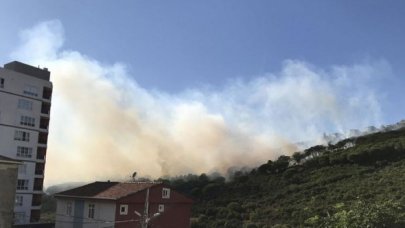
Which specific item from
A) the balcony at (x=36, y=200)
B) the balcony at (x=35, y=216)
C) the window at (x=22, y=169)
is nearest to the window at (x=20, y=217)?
the balcony at (x=35, y=216)

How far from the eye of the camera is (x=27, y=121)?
277 feet

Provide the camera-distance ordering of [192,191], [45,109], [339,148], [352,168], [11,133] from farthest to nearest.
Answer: [339,148] < [192,191] < [352,168] < [45,109] < [11,133]

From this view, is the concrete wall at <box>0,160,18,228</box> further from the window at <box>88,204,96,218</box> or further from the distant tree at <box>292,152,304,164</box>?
the distant tree at <box>292,152,304,164</box>

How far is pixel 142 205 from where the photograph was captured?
192 ft

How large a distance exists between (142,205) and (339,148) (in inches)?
4045

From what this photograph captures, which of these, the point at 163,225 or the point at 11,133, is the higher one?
the point at 11,133

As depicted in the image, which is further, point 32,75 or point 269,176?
point 269,176

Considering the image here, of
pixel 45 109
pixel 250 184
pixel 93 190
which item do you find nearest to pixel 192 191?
pixel 250 184

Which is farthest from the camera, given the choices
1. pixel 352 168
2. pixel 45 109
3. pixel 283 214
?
pixel 352 168

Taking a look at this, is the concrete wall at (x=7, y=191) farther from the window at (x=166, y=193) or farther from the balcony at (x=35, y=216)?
the balcony at (x=35, y=216)

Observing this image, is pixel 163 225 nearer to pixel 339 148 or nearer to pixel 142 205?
pixel 142 205

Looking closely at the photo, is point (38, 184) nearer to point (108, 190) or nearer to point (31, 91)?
point (31, 91)

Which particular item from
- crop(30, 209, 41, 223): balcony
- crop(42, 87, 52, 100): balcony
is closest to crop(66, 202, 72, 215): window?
crop(30, 209, 41, 223): balcony

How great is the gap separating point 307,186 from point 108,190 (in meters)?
67.2
